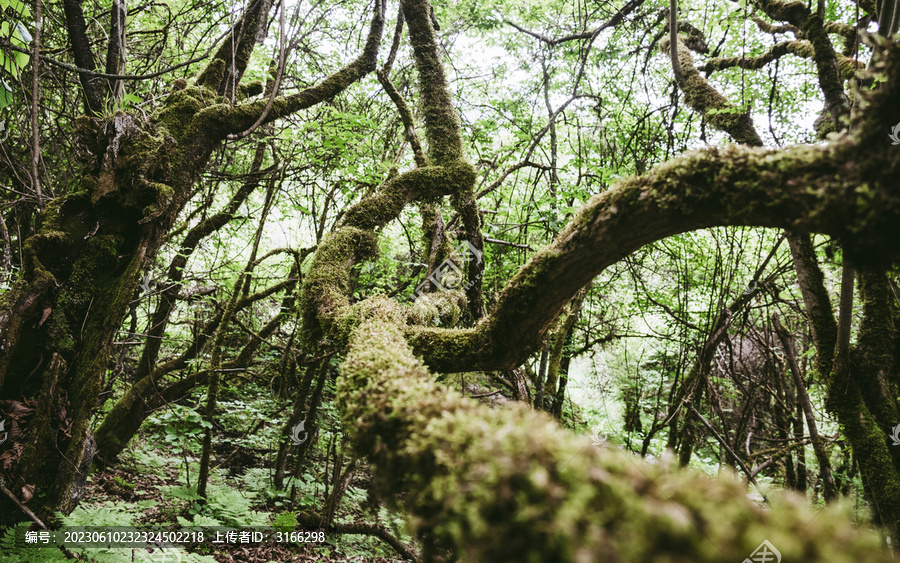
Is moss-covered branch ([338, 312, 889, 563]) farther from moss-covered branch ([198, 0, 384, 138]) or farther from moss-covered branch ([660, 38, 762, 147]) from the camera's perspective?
moss-covered branch ([660, 38, 762, 147])

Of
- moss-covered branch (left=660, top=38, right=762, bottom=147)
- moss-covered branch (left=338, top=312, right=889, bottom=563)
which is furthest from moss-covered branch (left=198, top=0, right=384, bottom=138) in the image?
moss-covered branch (left=338, top=312, right=889, bottom=563)

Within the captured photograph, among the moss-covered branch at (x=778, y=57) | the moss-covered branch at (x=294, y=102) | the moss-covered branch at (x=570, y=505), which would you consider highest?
the moss-covered branch at (x=778, y=57)

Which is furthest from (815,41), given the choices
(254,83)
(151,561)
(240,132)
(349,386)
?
(151,561)

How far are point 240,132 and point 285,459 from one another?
3.93m

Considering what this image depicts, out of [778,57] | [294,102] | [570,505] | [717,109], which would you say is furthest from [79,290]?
[778,57]

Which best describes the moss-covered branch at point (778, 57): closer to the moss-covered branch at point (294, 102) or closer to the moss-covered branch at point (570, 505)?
the moss-covered branch at point (294, 102)

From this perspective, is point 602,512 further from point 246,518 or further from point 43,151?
point 43,151

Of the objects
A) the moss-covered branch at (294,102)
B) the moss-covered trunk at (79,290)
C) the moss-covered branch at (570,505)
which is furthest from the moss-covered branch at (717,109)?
the moss-covered trunk at (79,290)

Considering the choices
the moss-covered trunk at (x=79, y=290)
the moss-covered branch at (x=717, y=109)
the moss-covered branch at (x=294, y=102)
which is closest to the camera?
the moss-covered trunk at (x=79, y=290)

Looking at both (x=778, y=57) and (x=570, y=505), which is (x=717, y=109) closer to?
(x=778, y=57)

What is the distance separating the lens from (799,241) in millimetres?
3162

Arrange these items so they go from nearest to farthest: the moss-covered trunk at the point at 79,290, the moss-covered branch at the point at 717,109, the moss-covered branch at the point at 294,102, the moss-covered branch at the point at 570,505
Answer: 1. the moss-covered branch at the point at 570,505
2. the moss-covered trunk at the point at 79,290
3. the moss-covered branch at the point at 294,102
4. the moss-covered branch at the point at 717,109

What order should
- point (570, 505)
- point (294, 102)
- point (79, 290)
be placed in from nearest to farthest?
point (570, 505)
point (79, 290)
point (294, 102)

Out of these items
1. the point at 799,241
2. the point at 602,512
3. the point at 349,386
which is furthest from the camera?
the point at 799,241
